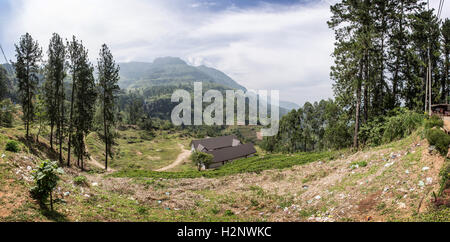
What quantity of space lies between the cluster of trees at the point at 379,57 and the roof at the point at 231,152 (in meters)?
42.1

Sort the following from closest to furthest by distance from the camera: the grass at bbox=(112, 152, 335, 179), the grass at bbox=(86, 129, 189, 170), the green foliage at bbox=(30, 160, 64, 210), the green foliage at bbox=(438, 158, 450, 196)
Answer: the green foliage at bbox=(438, 158, 450, 196) < the green foliage at bbox=(30, 160, 64, 210) < the grass at bbox=(112, 152, 335, 179) < the grass at bbox=(86, 129, 189, 170)

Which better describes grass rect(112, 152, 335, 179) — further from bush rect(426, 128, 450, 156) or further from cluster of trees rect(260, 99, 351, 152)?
cluster of trees rect(260, 99, 351, 152)

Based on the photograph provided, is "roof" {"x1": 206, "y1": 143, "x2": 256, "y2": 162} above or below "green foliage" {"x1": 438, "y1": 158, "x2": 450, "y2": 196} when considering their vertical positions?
below

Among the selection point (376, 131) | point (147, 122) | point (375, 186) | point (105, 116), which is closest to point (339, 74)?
point (376, 131)

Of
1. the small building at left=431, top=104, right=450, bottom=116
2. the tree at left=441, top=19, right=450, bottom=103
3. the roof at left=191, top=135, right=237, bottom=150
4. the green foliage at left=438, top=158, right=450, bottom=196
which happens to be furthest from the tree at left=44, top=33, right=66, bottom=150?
the roof at left=191, top=135, right=237, bottom=150

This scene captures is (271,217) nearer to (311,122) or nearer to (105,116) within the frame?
(105,116)

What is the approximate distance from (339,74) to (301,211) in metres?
15.4

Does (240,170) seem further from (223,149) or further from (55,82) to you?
(223,149)

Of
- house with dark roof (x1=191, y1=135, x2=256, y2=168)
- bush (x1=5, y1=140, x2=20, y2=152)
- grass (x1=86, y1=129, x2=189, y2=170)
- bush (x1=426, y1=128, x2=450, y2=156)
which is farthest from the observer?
house with dark roof (x1=191, y1=135, x2=256, y2=168)

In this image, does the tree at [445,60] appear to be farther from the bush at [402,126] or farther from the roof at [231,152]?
the roof at [231,152]

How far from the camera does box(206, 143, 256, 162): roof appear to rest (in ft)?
206

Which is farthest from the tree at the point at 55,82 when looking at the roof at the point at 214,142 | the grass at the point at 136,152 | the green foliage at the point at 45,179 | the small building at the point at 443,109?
the roof at the point at 214,142

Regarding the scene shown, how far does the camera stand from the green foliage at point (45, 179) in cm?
823

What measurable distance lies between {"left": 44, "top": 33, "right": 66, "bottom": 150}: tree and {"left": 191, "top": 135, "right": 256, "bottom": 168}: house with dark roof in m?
33.8
